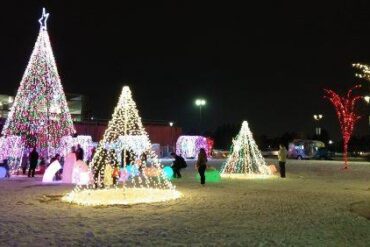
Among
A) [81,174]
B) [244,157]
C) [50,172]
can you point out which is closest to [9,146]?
[50,172]

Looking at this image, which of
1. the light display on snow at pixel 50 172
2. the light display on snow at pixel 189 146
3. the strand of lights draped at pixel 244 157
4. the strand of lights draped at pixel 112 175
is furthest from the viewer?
the light display on snow at pixel 189 146

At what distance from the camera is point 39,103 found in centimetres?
2433

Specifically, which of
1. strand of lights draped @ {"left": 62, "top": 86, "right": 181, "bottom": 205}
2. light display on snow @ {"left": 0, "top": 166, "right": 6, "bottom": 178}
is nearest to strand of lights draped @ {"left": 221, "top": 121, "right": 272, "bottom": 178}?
strand of lights draped @ {"left": 62, "top": 86, "right": 181, "bottom": 205}

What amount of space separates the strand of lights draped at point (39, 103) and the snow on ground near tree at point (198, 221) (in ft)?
33.9

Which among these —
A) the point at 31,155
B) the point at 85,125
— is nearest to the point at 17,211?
the point at 31,155

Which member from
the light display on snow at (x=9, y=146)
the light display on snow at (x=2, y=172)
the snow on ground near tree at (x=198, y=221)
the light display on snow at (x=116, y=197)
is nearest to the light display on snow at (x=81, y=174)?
the light display on snow at (x=116, y=197)

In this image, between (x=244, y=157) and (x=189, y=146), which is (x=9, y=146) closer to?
(x=244, y=157)

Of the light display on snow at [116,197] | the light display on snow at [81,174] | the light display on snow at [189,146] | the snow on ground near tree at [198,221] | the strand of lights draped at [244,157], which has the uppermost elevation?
the light display on snow at [189,146]

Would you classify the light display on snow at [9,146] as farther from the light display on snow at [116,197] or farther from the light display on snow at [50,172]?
the light display on snow at [116,197]

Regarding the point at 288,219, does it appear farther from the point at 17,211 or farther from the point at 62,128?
the point at 62,128

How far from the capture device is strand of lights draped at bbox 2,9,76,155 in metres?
24.3

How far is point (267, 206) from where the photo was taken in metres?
11.9

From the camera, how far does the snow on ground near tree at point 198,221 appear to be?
25.5ft

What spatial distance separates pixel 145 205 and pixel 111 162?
18.5 feet
